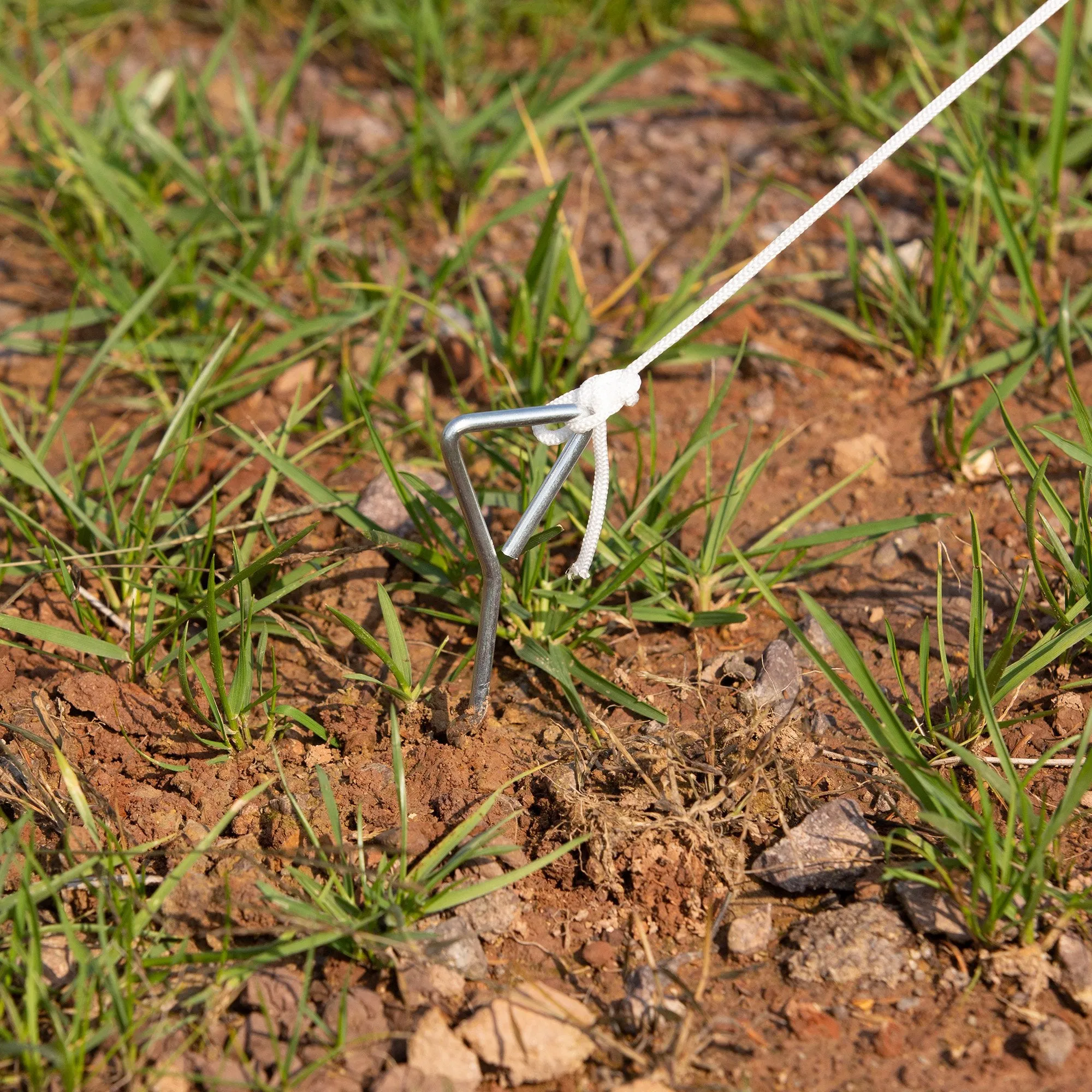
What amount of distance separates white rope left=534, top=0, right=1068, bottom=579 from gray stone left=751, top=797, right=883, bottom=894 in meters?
0.53

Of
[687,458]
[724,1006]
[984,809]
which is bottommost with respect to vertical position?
[724,1006]

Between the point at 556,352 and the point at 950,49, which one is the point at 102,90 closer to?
the point at 556,352

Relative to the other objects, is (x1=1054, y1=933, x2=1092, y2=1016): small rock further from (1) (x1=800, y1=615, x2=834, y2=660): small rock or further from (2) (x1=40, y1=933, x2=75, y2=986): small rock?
(2) (x1=40, y1=933, x2=75, y2=986): small rock

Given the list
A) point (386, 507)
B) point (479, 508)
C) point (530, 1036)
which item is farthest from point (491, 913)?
point (386, 507)

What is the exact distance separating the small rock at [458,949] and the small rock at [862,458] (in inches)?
46.5

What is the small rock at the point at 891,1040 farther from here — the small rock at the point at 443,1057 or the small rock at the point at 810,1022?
the small rock at the point at 443,1057

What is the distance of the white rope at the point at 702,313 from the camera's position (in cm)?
150

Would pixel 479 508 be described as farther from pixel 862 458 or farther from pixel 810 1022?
pixel 862 458

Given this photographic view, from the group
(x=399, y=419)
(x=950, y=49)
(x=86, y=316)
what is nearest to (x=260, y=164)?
(x=86, y=316)

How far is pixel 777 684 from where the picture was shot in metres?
1.85

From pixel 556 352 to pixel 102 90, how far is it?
→ 175 cm

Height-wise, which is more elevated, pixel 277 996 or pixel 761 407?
pixel 761 407

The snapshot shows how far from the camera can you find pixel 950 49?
2.89m

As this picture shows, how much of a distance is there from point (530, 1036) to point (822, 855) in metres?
0.48
